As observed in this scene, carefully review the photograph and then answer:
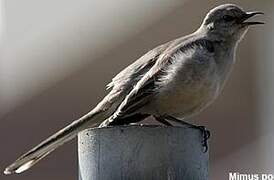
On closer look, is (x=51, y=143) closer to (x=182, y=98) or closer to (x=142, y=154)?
(x=182, y=98)

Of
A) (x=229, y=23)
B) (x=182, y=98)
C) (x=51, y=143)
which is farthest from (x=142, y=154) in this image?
(x=229, y=23)

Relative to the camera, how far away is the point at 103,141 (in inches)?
242

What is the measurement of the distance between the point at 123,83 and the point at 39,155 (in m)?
0.83

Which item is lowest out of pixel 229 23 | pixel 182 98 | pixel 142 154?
pixel 142 154

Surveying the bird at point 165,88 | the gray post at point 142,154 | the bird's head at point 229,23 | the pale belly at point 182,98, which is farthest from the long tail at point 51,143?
the gray post at point 142,154

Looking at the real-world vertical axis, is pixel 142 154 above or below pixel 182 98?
below

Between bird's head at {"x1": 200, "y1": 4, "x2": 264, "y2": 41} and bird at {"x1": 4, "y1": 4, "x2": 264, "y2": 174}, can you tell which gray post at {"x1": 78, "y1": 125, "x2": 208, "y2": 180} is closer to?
bird at {"x1": 4, "y1": 4, "x2": 264, "y2": 174}

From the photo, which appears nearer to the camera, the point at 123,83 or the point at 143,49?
the point at 123,83

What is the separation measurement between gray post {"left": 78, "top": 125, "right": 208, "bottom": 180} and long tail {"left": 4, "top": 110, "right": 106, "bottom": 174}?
4.61 feet

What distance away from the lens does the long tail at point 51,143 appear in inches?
297

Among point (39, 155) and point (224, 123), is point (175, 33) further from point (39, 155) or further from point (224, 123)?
point (39, 155)

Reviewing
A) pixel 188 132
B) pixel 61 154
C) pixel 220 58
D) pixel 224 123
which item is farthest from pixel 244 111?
pixel 188 132

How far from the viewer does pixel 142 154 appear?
607cm

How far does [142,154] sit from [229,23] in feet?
8.41
